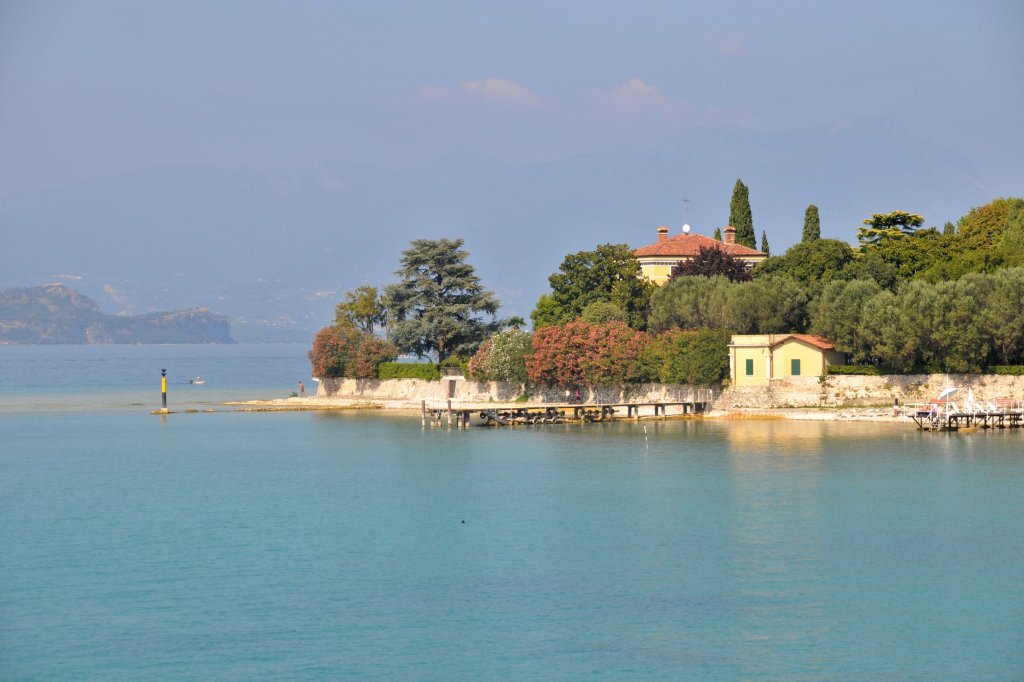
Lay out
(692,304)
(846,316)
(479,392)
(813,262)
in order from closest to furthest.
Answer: (846,316)
(692,304)
(813,262)
(479,392)

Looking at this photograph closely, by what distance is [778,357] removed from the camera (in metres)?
66.8

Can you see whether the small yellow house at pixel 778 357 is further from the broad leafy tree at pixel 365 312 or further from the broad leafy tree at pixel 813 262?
the broad leafy tree at pixel 365 312

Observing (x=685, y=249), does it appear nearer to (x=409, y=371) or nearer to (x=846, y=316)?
(x=409, y=371)

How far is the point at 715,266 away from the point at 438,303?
60.8 ft

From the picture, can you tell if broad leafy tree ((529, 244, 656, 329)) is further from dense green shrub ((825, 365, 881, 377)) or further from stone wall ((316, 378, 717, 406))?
dense green shrub ((825, 365, 881, 377))

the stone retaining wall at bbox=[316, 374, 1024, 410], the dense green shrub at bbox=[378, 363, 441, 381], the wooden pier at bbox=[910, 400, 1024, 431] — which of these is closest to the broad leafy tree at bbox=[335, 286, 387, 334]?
the dense green shrub at bbox=[378, 363, 441, 381]

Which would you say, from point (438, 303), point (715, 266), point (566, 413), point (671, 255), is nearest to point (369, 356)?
point (438, 303)

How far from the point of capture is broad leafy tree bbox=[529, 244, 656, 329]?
77188 mm

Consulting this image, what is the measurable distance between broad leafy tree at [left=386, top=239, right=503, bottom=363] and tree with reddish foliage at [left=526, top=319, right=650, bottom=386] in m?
11.4

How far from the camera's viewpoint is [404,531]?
38.8 m

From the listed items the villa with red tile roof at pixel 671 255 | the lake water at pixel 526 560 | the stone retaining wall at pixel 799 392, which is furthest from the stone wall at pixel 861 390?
the villa with red tile roof at pixel 671 255

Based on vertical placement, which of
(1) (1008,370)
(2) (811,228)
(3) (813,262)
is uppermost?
(2) (811,228)

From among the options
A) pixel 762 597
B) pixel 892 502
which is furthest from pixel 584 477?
pixel 762 597

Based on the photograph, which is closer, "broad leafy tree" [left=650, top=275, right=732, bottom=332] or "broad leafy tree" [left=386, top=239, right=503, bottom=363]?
"broad leafy tree" [left=650, top=275, right=732, bottom=332]
